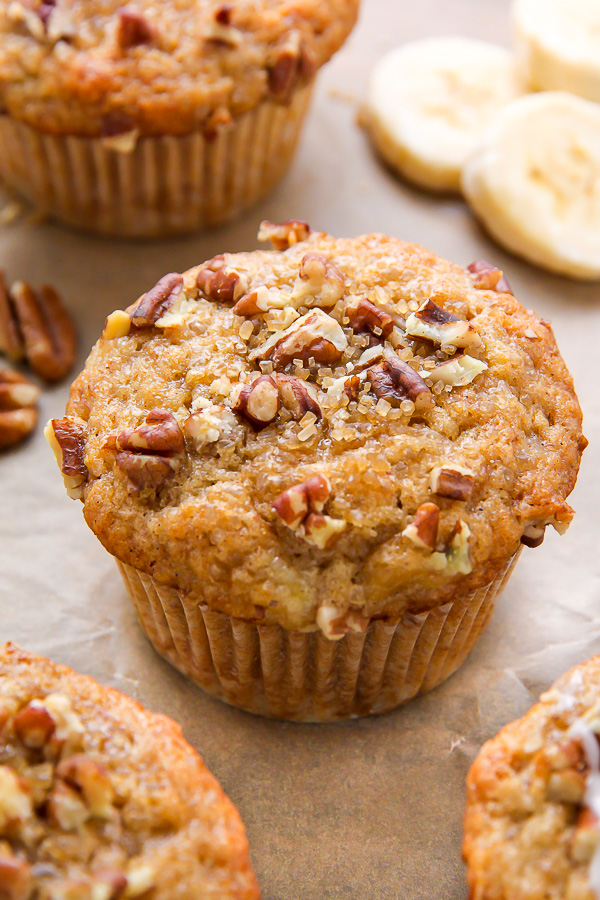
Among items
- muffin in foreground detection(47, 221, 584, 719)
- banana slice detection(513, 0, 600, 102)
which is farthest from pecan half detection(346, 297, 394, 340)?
banana slice detection(513, 0, 600, 102)

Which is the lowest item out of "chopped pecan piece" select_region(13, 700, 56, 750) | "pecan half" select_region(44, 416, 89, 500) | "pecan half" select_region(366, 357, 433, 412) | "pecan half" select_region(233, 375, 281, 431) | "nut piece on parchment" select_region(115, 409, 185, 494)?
"chopped pecan piece" select_region(13, 700, 56, 750)

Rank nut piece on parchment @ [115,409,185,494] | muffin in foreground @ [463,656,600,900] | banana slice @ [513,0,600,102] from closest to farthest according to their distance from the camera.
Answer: muffin in foreground @ [463,656,600,900] → nut piece on parchment @ [115,409,185,494] → banana slice @ [513,0,600,102]

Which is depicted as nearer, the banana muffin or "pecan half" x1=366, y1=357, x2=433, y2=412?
"pecan half" x1=366, y1=357, x2=433, y2=412

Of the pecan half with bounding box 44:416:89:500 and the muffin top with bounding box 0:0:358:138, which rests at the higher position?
the muffin top with bounding box 0:0:358:138

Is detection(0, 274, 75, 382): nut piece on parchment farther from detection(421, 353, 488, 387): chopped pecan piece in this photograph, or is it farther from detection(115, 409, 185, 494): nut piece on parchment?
detection(421, 353, 488, 387): chopped pecan piece

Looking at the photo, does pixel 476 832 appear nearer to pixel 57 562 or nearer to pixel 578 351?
pixel 57 562

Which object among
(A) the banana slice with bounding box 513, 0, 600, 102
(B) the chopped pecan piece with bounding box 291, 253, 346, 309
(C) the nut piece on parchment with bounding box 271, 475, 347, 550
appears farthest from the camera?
(A) the banana slice with bounding box 513, 0, 600, 102
